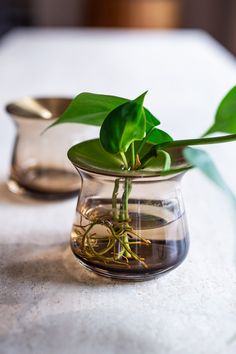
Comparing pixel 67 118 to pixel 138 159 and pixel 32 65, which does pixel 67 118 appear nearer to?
pixel 138 159

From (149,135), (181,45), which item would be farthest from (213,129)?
(181,45)

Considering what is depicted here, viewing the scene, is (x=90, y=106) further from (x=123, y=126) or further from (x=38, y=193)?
(x=38, y=193)

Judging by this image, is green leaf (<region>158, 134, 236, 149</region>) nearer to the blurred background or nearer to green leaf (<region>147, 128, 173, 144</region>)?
green leaf (<region>147, 128, 173, 144</region>)

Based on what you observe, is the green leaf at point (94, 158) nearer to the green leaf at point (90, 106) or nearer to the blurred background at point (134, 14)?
the green leaf at point (90, 106)

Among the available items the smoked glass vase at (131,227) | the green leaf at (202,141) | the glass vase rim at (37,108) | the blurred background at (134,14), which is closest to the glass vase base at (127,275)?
the smoked glass vase at (131,227)

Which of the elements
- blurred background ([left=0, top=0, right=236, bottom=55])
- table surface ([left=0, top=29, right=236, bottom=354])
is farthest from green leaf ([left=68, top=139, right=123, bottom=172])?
blurred background ([left=0, top=0, right=236, bottom=55])

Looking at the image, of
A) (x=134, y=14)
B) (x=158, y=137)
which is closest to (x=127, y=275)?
(x=158, y=137)
